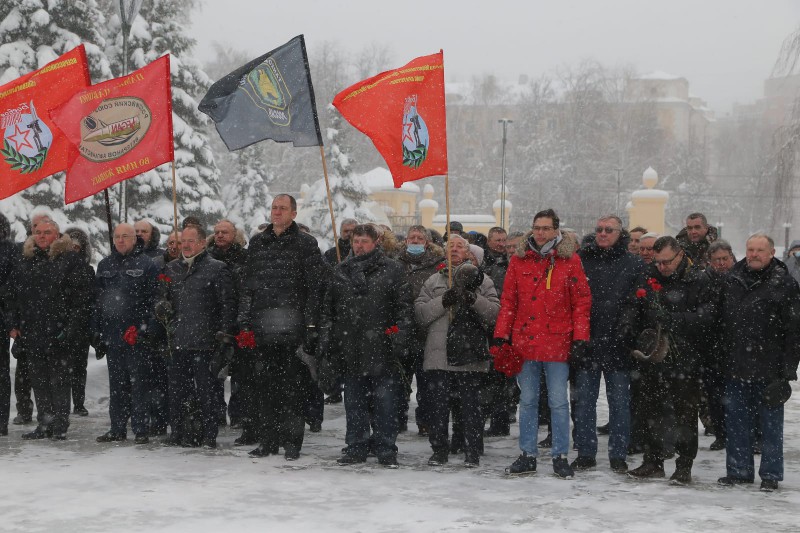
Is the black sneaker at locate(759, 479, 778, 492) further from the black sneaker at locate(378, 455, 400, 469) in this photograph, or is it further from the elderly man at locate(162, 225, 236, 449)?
the elderly man at locate(162, 225, 236, 449)

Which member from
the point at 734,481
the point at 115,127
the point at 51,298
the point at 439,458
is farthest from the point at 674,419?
the point at 115,127

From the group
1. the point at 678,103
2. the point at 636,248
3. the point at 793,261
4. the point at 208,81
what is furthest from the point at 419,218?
the point at 678,103

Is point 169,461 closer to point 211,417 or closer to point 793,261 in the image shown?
Result: point 211,417

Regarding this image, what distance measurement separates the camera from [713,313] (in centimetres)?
796

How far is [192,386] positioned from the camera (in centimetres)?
939

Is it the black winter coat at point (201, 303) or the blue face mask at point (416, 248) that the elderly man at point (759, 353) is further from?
the black winter coat at point (201, 303)

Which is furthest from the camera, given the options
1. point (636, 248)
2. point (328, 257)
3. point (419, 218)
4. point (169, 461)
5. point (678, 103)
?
point (678, 103)

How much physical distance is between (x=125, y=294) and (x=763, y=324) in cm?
569

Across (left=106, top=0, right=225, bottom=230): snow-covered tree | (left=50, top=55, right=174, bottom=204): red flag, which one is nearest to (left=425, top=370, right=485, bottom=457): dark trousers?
(left=50, top=55, right=174, bottom=204): red flag

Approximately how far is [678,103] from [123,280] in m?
101

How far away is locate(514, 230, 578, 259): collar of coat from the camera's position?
8109 mm

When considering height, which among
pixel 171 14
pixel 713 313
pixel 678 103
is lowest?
pixel 713 313

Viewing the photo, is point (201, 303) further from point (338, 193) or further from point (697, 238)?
point (338, 193)

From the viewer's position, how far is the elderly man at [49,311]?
977 cm
